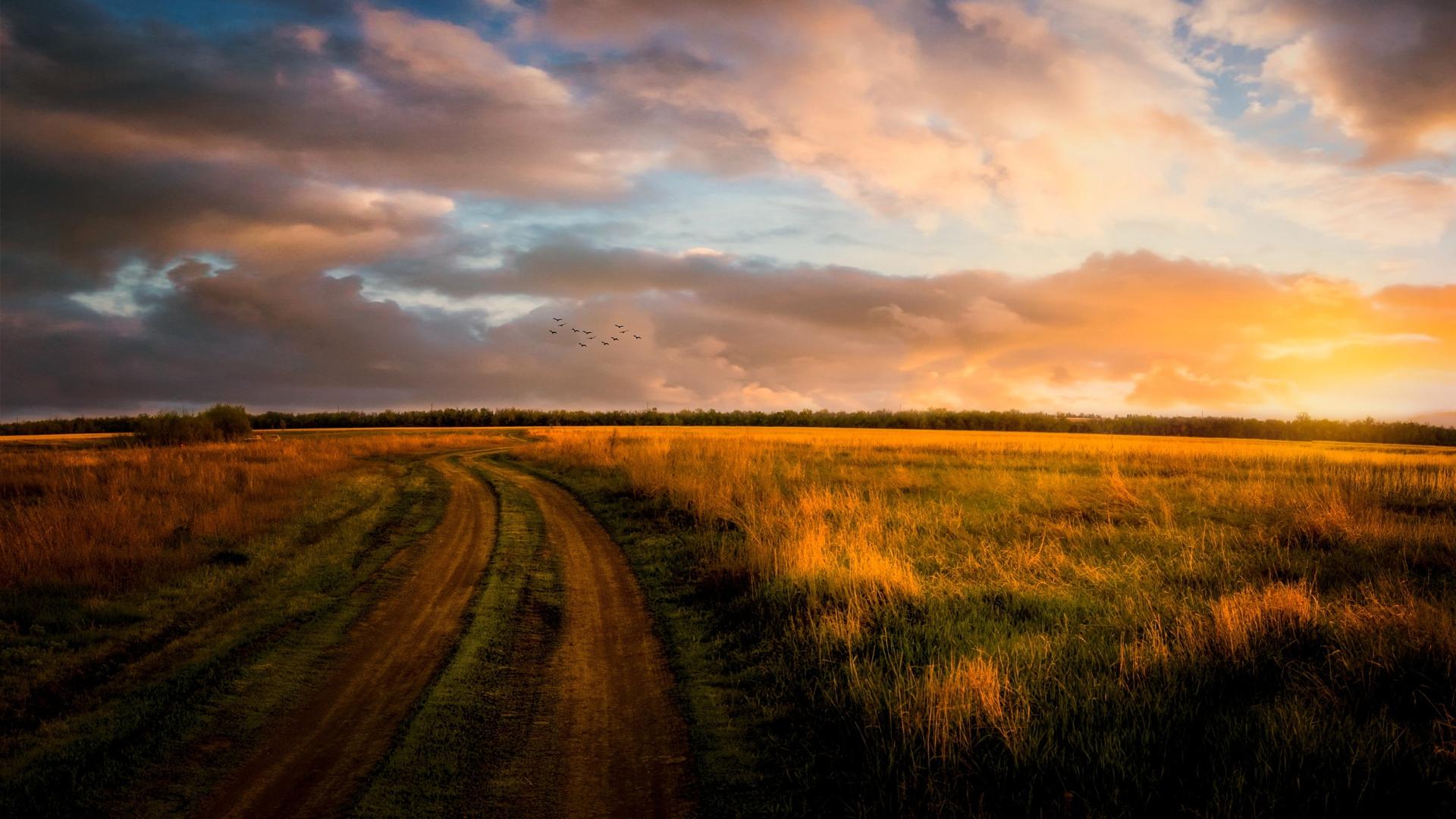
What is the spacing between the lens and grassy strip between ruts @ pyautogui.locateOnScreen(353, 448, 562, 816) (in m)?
5.06

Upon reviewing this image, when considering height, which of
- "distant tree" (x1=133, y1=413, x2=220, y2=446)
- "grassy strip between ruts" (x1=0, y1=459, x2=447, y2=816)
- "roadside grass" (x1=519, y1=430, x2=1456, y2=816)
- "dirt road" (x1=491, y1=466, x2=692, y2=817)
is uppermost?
"distant tree" (x1=133, y1=413, x2=220, y2=446)

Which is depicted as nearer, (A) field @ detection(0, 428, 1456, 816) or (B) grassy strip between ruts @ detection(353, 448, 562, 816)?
(B) grassy strip between ruts @ detection(353, 448, 562, 816)

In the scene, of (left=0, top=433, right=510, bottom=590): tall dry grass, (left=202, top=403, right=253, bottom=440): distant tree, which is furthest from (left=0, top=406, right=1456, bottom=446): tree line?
(left=0, top=433, right=510, bottom=590): tall dry grass

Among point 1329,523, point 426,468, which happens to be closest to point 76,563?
point 426,468

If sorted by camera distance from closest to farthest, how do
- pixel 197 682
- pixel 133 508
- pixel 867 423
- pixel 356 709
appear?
1. pixel 356 709
2. pixel 197 682
3. pixel 133 508
4. pixel 867 423

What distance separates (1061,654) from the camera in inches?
289

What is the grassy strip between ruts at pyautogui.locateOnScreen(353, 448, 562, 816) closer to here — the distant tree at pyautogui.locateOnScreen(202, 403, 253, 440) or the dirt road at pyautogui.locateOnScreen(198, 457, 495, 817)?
the dirt road at pyautogui.locateOnScreen(198, 457, 495, 817)

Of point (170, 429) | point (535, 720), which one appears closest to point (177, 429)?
point (170, 429)

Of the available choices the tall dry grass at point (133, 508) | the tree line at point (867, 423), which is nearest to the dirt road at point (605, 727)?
the tall dry grass at point (133, 508)

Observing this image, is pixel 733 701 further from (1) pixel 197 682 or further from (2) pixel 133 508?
(2) pixel 133 508

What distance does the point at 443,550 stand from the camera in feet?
44.9

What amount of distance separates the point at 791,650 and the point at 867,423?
95419mm

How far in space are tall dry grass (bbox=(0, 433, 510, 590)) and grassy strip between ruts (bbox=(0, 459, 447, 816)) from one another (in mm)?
1121

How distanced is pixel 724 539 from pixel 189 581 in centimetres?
899
